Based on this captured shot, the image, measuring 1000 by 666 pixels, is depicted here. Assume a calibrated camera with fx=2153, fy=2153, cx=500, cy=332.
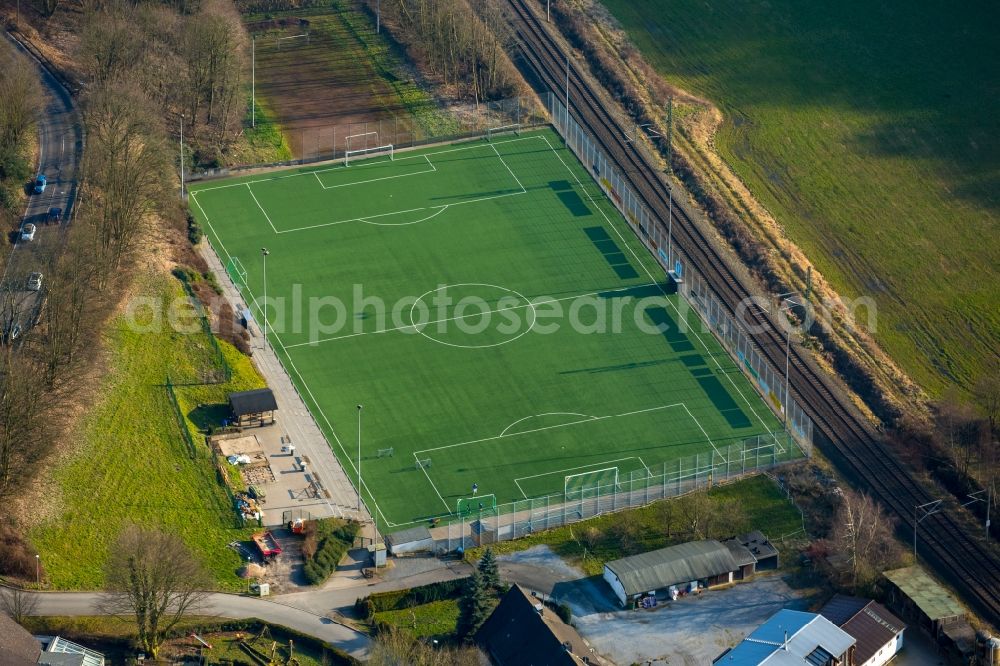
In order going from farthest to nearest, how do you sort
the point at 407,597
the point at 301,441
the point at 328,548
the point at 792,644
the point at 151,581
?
the point at 301,441 < the point at 328,548 < the point at 407,597 < the point at 792,644 < the point at 151,581

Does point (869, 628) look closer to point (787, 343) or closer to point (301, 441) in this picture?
point (787, 343)

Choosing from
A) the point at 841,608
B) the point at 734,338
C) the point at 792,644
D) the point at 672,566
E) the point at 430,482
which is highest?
the point at 792,644

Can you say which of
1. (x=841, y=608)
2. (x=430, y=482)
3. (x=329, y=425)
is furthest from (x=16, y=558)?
(x=841, y=608)

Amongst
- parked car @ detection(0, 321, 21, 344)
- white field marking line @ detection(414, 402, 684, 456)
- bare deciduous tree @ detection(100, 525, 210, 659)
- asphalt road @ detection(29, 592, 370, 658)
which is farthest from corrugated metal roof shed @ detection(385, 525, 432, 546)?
parked car @ detection(0, 321, 21, 344)

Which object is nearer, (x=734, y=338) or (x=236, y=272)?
(x=734, y=338)

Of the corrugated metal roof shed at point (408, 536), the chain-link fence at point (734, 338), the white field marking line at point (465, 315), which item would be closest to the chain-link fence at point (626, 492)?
the corrugated metal roof shed at point (408, 536)

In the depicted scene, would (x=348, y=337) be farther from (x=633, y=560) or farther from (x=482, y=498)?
(x=633, y=560)

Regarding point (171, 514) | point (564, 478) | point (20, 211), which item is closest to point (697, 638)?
point (564, 478)
